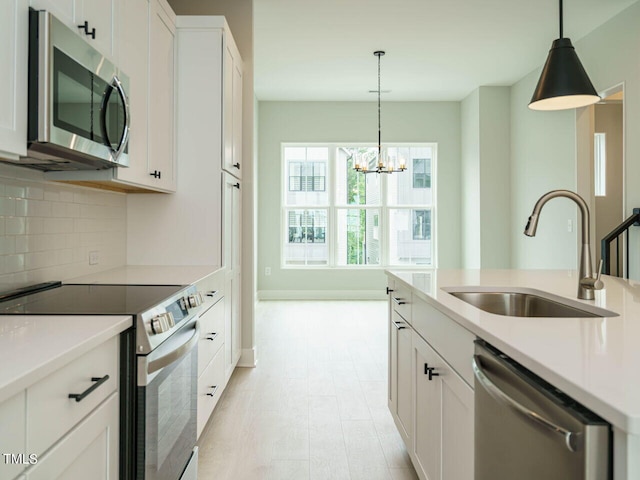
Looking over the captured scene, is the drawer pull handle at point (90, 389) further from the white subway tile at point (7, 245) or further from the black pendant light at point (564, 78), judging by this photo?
the black pendant light at point (564, 78)

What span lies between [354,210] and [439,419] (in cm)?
594

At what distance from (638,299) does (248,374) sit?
274 cm

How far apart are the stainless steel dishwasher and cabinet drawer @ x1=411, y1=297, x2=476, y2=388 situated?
0.31ft

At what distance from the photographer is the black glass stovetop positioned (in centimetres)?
149

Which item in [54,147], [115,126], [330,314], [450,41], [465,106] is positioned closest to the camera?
[54,147]

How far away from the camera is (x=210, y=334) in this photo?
8.29ft

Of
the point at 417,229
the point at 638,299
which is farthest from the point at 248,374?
the point at 417,229

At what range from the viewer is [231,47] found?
334cm

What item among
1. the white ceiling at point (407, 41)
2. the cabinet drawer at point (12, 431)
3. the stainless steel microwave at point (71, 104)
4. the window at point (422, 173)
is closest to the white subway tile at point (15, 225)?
the stainless steel microwave at point (71, 104)

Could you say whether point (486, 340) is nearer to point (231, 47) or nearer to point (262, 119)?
point (231, 47)

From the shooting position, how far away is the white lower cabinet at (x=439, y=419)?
4.47 feet

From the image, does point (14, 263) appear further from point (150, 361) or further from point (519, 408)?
point (519, 408)

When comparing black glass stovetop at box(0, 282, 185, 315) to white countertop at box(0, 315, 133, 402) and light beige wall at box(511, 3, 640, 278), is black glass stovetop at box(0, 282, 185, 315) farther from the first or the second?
light beige wall at box(511, 3, 640, 278)

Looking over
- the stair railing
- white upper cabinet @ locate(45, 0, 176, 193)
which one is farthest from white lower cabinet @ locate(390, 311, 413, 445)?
the stair railing
